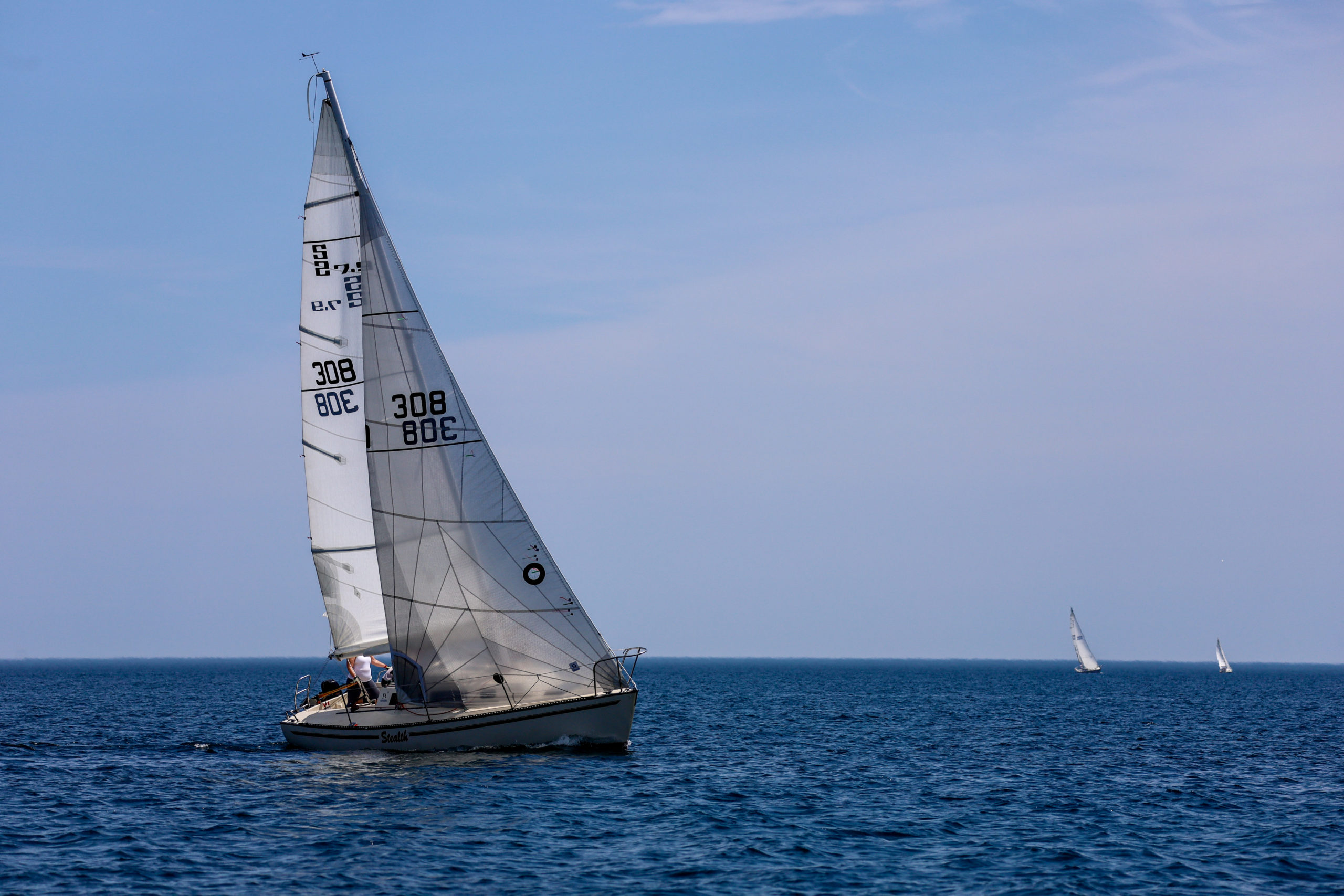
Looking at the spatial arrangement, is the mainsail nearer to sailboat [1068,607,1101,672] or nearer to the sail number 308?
the sail number 308

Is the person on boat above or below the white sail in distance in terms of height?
below

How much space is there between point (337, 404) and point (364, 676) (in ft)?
27.5

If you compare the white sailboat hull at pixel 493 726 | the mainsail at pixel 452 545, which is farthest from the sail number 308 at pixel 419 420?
the white sailboat hull at pixel 493 726

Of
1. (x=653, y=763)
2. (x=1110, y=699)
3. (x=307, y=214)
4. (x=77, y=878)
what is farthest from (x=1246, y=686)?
(x=77, y=878)

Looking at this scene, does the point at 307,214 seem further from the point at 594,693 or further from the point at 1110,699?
the point at 1110,699

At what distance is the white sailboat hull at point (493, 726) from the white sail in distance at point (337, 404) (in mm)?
3499

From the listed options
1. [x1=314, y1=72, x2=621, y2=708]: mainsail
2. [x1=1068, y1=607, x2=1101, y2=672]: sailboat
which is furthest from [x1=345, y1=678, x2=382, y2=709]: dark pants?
[x1=1068, y1=607, x2=1101, y2=672]: sailboat

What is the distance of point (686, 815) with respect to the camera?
26.2 m

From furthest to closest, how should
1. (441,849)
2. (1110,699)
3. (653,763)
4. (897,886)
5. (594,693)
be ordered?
(1110,699) < (653,763) < (594,693) < (441,849) < (897,886)

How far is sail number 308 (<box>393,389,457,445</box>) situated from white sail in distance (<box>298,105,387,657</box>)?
1.13 meters

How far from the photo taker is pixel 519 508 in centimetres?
3281

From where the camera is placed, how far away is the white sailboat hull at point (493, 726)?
31.3m

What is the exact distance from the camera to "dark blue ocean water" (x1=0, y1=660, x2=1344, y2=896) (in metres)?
20.5

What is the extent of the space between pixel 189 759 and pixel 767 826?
1944cm
